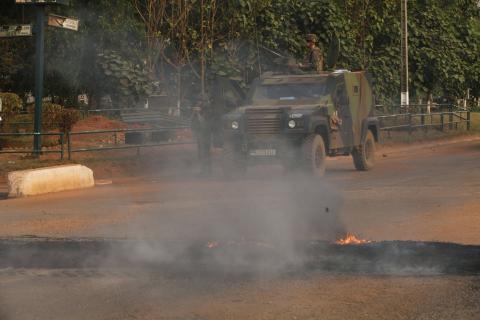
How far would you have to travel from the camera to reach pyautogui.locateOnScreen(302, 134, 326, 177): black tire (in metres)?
18.7

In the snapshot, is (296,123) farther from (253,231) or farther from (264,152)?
(253,231)

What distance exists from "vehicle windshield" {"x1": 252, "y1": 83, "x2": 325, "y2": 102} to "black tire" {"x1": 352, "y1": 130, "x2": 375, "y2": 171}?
2.07m

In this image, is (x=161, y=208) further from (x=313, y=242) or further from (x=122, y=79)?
(x=122, y=79)

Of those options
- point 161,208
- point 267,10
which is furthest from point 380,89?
point 161,208

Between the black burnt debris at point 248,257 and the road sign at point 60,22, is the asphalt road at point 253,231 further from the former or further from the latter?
the road sign at point 60,22

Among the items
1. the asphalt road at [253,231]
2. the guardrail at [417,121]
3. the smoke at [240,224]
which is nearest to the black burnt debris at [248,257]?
the smoke at [240,224]

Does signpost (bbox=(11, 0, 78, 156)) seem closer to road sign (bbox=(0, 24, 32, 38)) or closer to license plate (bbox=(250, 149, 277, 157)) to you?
road sign (bbox=(0, 24, 32, 38))

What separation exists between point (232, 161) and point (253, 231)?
7972 mm

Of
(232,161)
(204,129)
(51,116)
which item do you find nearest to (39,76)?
(204,129)

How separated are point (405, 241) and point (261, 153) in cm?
886

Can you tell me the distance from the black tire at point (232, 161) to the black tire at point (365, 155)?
10.3 feet

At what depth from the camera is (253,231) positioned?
438 inches

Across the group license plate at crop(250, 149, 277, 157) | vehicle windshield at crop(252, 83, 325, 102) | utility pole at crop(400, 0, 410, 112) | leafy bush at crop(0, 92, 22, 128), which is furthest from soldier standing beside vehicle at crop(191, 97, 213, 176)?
utility pole at crop(400, 0, 410, 112)

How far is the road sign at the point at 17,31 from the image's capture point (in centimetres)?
2055
